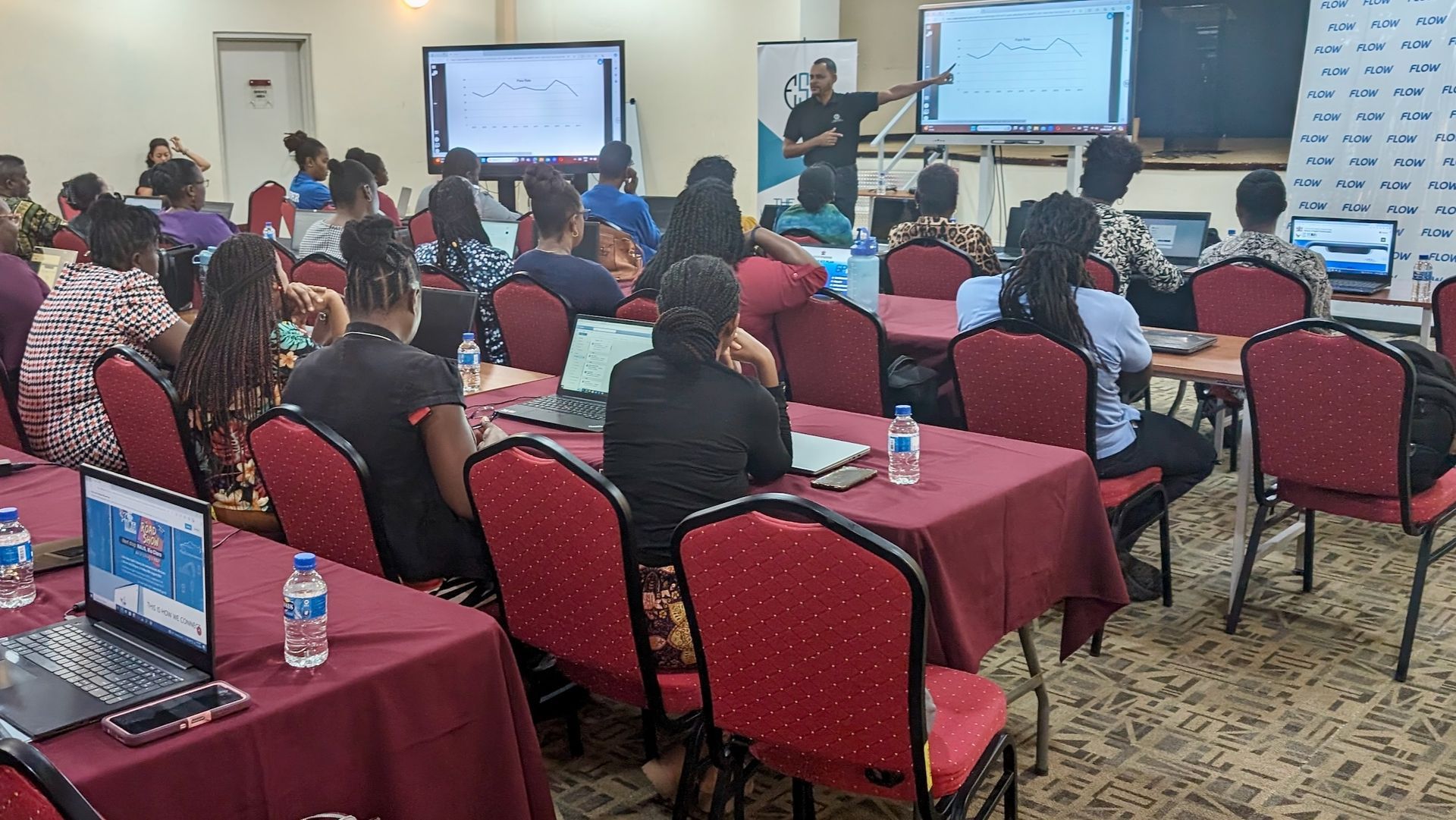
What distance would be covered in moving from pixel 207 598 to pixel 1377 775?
8.13 feet

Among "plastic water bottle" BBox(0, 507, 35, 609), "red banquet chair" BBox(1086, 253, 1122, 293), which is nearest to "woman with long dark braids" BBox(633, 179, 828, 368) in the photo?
"red banquet chair" BBox(1086, 253, 1122, 293)

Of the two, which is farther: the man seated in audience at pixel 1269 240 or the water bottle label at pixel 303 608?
the man seated in audience at pixel 1269 240

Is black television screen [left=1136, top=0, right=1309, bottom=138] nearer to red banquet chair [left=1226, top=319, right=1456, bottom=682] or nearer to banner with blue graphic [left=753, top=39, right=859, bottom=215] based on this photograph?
banner with blue graphic [left=753, top=39, right=859, bottom=215]

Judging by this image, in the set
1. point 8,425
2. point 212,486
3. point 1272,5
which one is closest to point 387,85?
point 1272,5

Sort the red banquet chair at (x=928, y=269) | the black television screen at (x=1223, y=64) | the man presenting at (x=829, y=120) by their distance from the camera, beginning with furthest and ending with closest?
the black television screen at (x=1223, y=64) → the man presenting at (x=829, y=120) → the red banquet chair at (x=928, y=269)

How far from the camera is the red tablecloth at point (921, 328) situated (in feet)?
14.3

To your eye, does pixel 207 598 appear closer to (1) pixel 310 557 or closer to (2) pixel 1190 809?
(1) pixel 310 557

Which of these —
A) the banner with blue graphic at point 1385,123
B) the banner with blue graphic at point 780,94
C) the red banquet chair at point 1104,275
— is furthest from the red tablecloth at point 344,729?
the banner with blue graphic at point 780,94

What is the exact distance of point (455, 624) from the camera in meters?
1.91

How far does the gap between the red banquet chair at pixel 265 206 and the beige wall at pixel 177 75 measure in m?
1.18

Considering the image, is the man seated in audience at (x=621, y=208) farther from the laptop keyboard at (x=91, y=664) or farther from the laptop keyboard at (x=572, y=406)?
the laptop keyboard at (x=91, y=664)

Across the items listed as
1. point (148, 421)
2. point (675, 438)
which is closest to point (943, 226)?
point (675, 438)

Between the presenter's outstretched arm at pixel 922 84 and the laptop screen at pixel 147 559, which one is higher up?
the presenter's outstretched arm at pixel 922 84

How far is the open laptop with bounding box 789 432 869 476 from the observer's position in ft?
8.93
